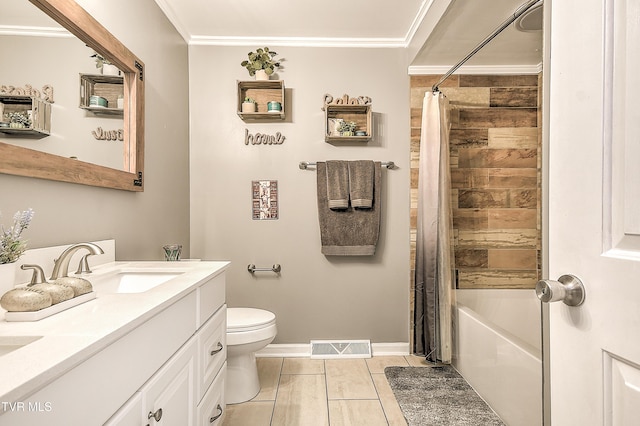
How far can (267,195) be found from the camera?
266cm

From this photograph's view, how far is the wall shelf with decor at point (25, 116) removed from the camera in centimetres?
106

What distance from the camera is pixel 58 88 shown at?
49.1 inches

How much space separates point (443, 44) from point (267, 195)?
161 centimetres

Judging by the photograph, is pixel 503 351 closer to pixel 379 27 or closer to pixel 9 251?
pixel 9 251

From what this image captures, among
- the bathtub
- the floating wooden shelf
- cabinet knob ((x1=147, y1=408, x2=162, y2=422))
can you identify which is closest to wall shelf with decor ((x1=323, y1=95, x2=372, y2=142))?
the floating wooden shelf

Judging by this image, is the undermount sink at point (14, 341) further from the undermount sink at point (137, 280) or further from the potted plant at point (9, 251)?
the undermount sink at point (137, 280)

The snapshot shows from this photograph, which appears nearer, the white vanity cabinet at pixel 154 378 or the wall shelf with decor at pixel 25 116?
the white vanity cabinet at pixel 154 378

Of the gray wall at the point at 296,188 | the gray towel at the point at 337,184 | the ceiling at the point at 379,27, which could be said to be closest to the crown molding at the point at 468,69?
the ceiling at the point at 379,27

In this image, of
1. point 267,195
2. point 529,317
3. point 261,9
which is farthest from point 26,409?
point 529,317

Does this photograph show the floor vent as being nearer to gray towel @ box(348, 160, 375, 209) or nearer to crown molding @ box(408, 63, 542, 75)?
gray towel @ box(348, 160, 375, 209)

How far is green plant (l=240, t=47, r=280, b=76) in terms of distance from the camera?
249cm

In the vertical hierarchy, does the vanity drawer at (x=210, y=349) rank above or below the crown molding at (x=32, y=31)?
below

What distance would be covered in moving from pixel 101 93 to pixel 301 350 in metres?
2.09

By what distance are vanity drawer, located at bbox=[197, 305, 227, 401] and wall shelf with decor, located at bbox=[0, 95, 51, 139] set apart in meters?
0.87
